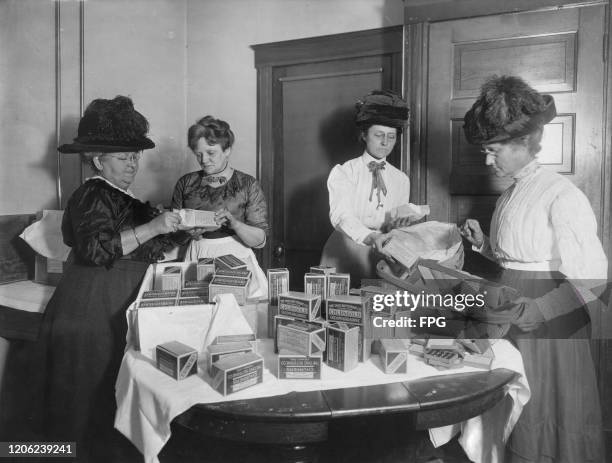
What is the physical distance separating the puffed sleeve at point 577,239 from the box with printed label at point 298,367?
730 millimetres

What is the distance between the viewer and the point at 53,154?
2.09 meters

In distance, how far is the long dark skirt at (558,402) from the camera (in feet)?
4.13

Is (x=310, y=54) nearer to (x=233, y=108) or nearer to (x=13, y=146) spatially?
(x=233, y=108)

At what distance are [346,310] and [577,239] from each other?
652mm

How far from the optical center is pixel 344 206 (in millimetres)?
1898

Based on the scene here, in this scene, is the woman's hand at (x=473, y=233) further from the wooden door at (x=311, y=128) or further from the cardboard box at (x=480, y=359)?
the wooden door at (x=311, y=128)

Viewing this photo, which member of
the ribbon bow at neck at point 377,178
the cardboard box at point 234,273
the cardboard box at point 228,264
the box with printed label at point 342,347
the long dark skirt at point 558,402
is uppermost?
the ribbon bow at neck at point 377,178

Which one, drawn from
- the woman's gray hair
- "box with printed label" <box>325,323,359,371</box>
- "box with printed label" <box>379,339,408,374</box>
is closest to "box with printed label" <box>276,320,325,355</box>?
"box with printed label" <box>325,323,359,371</box>

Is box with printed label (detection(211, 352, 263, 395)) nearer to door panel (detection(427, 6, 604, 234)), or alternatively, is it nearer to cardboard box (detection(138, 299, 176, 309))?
cardboard box (detection(138, 299, 176, 309))

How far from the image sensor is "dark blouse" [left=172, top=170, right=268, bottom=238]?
190 cm

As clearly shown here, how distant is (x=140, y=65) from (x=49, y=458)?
72.7 inches

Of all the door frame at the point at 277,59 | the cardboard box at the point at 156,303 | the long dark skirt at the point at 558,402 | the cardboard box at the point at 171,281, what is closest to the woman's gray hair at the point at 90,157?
the cardboard box at the point at 171,281

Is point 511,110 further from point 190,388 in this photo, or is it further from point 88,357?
point 88,357

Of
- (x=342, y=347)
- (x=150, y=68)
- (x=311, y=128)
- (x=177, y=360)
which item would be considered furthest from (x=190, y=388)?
(x=150, y=68)
